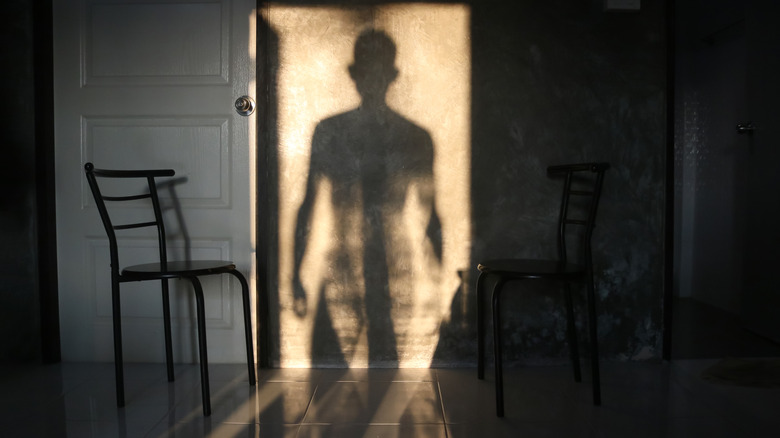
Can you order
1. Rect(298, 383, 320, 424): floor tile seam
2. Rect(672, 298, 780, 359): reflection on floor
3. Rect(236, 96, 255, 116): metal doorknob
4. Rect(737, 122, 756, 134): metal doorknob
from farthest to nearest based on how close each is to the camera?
Rect(737, 122, 756, 134): metal doorknob < Rect(672, 298, 780, 359): reflection on floor < Rect(236, 96, 255, 116): metal doorknob < Rect(298, 383, 320, 424): floor tile seam

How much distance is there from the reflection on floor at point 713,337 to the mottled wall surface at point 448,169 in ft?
1.33

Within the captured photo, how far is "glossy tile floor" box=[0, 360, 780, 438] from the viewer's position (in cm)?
194

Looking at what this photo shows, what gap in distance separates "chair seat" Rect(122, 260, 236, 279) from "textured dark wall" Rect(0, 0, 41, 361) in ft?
2.94

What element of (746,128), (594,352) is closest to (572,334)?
(594,352)

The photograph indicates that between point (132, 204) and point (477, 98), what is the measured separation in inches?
66.4

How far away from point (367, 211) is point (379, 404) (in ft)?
2.88

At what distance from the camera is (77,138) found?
2688 millimetres

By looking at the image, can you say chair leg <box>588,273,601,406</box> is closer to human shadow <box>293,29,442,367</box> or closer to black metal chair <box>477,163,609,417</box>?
black metal chair <box>477,163,609,417</box>

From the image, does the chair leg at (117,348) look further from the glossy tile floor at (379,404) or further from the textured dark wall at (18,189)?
the textured dark wall at (18,189)

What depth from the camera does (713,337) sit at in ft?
10.5

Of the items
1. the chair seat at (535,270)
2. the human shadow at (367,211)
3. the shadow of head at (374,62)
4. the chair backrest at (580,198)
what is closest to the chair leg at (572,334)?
the chair backrest at (580,198)

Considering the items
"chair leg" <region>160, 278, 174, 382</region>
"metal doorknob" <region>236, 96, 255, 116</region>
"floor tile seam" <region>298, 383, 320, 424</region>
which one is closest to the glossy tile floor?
"floor tile seam" <region>298, 383, 320, 424</region>

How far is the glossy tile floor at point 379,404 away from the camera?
76.2 inches

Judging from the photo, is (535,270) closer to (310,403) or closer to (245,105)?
(310,403)
